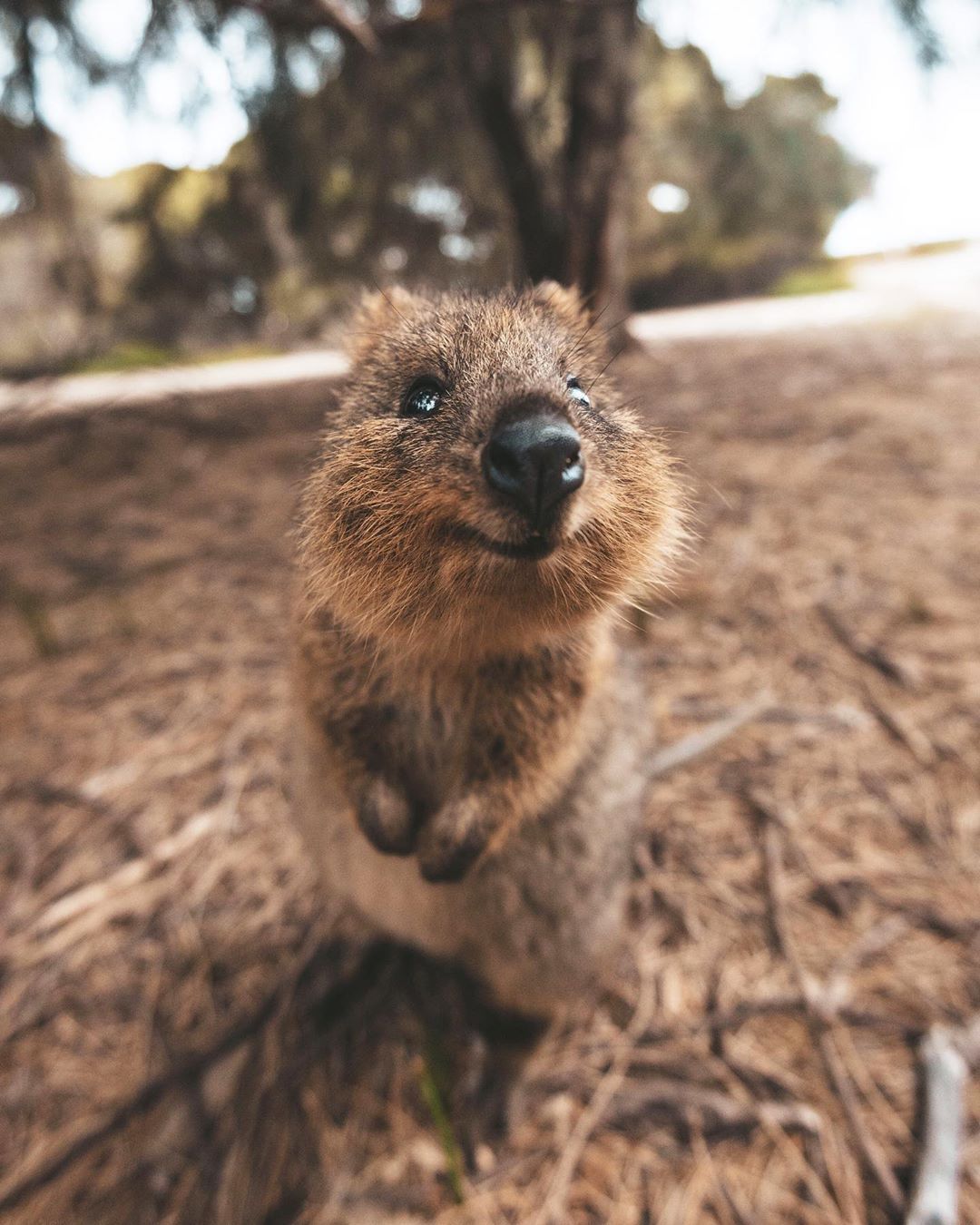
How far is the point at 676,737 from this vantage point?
3.03 meters

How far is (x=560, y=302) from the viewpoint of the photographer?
2.00m

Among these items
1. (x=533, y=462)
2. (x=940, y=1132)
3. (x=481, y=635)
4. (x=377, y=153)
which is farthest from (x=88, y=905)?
(x=377, y=153)

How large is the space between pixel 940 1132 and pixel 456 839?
1.36 meters

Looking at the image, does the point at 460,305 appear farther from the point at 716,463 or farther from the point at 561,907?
the point at 716,463

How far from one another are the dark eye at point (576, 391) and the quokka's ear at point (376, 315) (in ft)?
1.91

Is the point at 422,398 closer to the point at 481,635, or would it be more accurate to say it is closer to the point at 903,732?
the point at 481,635

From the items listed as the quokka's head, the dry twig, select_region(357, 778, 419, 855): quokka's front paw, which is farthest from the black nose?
the dry twig

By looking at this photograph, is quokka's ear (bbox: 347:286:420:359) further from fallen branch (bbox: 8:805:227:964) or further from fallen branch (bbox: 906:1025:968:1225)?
fallen branch (bbox: 906:1025:968:1225)

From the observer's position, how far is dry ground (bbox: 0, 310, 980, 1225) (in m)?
1.81

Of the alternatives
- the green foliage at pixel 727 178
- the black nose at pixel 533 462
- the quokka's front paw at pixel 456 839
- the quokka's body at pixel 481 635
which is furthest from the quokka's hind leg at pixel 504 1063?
the green foliage at pixel 727 178

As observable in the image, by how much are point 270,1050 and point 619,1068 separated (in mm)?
972

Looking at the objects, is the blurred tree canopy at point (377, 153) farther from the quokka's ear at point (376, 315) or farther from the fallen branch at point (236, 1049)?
the fallen branch at point (236, 1049)

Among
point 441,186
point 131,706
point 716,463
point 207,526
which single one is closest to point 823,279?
point 441,186

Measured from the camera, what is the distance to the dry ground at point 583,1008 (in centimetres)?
181
